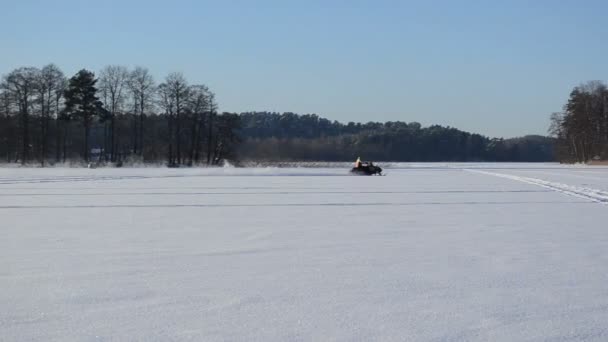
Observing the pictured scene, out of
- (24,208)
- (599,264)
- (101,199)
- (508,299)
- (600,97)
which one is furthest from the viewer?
(600,97)

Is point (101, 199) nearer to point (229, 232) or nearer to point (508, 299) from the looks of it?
point (229, 232)

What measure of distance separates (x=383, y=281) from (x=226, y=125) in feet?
234

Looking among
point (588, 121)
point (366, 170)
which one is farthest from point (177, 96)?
point (588, 121)

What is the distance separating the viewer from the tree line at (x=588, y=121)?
93.7 metres

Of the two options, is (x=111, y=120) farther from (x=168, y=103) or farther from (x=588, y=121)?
(x=588, y=121)

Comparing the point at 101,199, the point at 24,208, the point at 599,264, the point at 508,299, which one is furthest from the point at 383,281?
the point at 101,199

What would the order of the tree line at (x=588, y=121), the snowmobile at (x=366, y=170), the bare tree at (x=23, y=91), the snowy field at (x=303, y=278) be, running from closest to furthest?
1. the snowy field at (x=303, y=278)
2. the snowmobile at (x=366, y=170)
3. the bare tree at (x=23, y=91)
4. the tree line at (x=588, y=121)

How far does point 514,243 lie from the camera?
1022 centimetres

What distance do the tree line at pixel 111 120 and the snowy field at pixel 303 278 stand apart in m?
53.6

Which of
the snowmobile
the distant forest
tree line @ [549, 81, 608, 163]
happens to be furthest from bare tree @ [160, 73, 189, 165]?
tree line @ [549, 81, 608, 163]

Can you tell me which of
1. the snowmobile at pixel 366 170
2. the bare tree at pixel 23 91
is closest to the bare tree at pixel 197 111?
the bare tree at pixel 23 91

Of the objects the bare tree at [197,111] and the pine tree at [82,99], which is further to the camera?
the bare tree at [197,111]

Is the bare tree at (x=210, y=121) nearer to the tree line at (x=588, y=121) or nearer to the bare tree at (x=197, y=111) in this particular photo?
the bare tree at (x=197, y=111)

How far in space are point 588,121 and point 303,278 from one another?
313 feet
